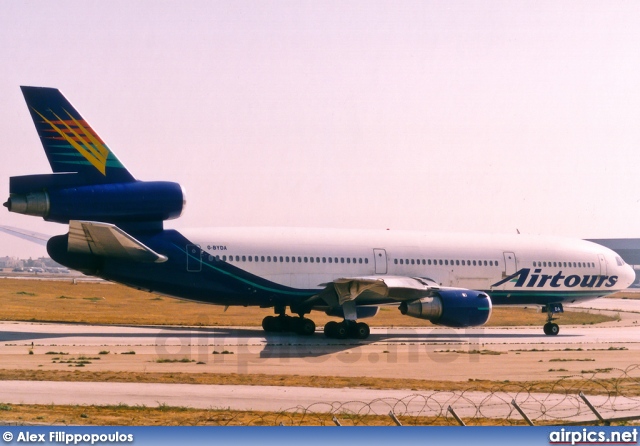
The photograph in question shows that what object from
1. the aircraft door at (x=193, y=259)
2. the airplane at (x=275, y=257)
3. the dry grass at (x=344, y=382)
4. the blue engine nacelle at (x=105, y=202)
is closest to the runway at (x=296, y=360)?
the dry grass at (x=344, y=382)

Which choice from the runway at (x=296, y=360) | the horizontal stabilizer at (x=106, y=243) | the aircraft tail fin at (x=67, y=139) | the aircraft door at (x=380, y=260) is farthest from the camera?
the aircraft door at (x=380, y=260)

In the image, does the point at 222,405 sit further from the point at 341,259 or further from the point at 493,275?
the point at 493,275

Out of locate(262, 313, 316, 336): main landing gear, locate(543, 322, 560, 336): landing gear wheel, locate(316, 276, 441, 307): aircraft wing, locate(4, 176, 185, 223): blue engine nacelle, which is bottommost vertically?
locate(543, 322, 560, 336): landing gear wheel

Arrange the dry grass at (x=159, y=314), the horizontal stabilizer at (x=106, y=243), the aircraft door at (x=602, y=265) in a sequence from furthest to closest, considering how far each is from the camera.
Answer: the dry grass at (x=159, y=314), the aircraft door at (x=602, y=265), the horizontal stabilizer at (x=106, y=243)

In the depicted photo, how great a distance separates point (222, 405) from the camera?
16.2 metres

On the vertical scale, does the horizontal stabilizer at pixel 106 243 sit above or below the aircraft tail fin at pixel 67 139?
below

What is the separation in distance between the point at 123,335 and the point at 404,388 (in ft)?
50.6

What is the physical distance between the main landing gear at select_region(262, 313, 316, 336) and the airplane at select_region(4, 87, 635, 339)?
48 mm

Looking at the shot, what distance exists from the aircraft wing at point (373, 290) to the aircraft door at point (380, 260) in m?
1.11

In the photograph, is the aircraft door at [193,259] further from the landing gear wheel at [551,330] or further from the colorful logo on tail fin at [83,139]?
the landing gear wheel at [551,330]

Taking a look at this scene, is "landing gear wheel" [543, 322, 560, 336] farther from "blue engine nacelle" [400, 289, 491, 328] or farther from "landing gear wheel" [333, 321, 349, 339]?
"landing gear wheel" [333, 321, 349, 339]

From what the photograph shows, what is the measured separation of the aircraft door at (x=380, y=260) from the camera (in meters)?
34.2

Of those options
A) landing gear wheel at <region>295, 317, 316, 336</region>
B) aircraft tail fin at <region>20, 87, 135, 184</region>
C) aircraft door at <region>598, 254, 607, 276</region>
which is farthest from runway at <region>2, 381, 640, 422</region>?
aircraft door at <region>598, 254, 607, 276</region>

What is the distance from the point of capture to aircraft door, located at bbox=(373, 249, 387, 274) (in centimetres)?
3419
